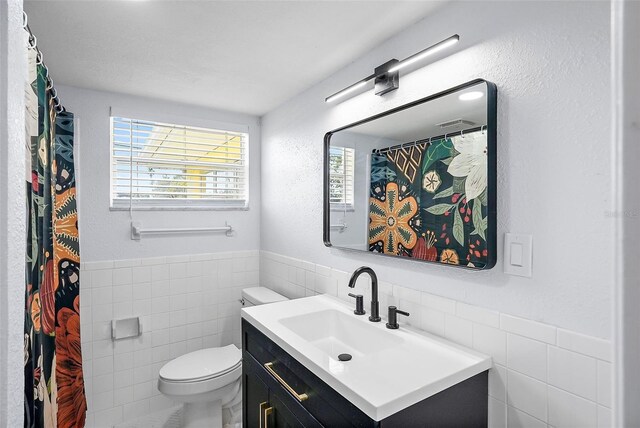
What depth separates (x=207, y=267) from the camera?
2.71 meters

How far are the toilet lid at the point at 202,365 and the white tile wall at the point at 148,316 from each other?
1.09 ft

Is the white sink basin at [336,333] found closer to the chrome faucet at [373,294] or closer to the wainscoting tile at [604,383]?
the chrome faucet at [373,294]

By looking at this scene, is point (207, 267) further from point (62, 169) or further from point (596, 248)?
point (596, 248)

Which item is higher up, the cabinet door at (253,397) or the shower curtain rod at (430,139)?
the shower curtain rod at (430,139)

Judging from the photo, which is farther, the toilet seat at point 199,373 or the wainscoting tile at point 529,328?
the toilet seat at point 199,373

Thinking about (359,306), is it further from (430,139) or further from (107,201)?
(107,201)

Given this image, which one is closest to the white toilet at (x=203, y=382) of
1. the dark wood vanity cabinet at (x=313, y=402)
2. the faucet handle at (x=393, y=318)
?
the dark wood vanity cabinet at (x=313, y=402)

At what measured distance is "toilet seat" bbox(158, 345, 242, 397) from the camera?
80.4 inches

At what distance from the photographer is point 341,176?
200 centimetres

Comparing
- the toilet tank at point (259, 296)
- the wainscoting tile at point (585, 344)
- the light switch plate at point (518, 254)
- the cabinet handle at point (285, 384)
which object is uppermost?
the light switch plate at point (518, 254)

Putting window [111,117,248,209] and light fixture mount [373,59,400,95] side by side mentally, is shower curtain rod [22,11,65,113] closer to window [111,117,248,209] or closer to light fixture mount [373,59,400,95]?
window [111,117,248,209]

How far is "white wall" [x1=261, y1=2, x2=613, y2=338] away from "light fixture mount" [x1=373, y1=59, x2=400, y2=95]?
0.16ft

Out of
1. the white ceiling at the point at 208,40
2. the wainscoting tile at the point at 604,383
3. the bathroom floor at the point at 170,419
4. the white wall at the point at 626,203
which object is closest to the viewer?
the white wall at the point at 626,203

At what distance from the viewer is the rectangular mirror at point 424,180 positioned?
1.25m
